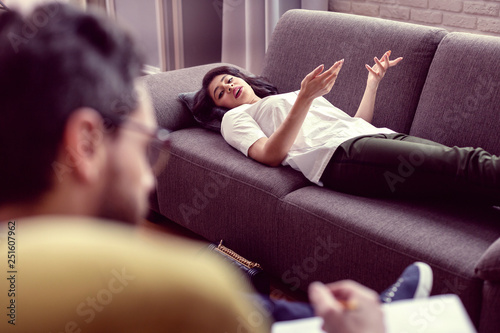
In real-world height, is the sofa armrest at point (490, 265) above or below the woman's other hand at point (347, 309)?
below

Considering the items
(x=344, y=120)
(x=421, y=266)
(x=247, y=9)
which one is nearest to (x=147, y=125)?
(x=421, y=266)

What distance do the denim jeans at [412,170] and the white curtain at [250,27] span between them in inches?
60.4

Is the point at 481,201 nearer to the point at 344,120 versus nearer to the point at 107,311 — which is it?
the point at 344,120

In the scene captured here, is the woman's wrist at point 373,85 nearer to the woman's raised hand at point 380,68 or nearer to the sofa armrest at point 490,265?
the woman's raised hand at point 380,68

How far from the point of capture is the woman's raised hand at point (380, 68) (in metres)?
1.97

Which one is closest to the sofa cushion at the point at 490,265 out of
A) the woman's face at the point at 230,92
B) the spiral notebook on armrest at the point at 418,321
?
the spiral notebook on armrest at the point at 418,321

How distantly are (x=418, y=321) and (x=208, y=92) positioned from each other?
173 centimetres

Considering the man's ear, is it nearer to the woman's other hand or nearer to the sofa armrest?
the woman's other hand

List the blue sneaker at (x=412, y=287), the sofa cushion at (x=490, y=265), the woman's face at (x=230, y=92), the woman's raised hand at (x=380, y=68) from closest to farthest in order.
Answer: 1. the blue sneaker at (x=412, y=287)
2. the sofa cushion at (x=490, y=265)
3. the woman's raised hand at (x=380, y=68)
4. the woman's face at (x=230, y=92)

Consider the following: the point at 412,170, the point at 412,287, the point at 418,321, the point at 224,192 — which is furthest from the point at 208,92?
the point at 418,321

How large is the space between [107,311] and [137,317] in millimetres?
26

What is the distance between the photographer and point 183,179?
83.5 inches

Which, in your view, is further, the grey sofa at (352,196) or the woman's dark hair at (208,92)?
the woman's dark hair at (208,92)

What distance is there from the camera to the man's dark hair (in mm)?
395
